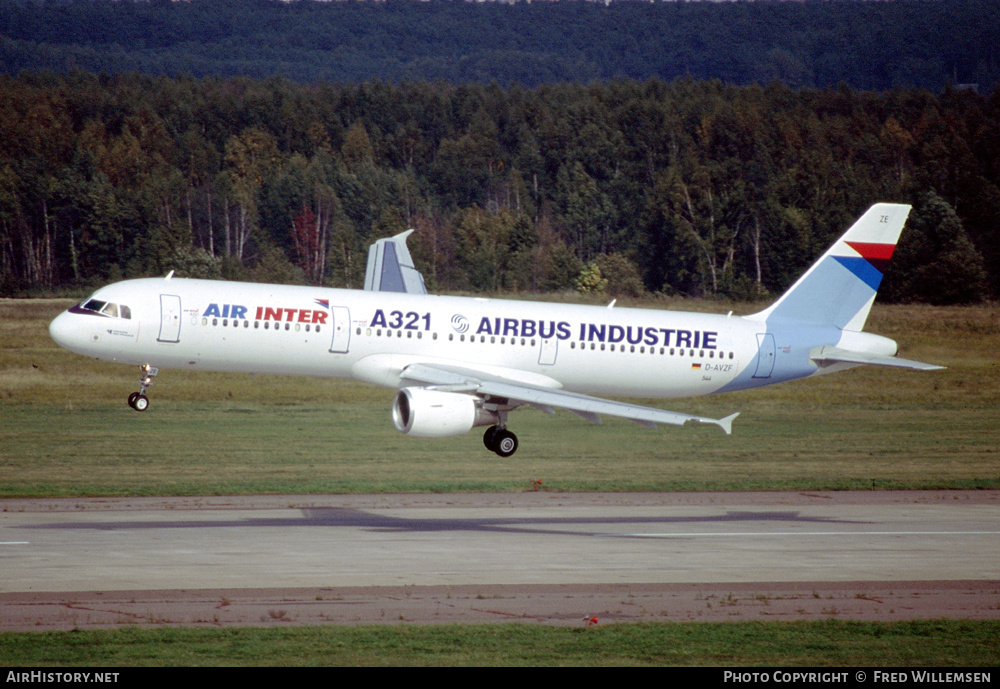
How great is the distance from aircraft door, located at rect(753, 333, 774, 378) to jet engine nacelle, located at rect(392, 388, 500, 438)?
12878mm

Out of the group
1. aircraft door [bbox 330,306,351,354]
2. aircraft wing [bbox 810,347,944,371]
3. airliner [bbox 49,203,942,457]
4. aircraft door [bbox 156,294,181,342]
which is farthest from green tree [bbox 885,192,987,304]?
aircraft door [bbox 156,294,181,342]

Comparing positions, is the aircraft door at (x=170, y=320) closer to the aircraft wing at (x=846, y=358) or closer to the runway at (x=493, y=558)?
the runway at (x=493, y=558)

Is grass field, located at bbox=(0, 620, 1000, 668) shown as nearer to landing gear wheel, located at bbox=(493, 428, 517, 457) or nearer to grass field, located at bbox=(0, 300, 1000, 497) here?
landing gear wheel, located at bbox=(493, 428, 517, 457)

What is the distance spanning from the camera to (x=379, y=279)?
60.5m

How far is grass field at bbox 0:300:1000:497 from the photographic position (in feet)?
184

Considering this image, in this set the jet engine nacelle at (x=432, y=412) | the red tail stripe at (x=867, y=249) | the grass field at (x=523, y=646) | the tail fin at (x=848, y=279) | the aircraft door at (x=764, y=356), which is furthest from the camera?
the red tail stripe at (x=867, y=249)

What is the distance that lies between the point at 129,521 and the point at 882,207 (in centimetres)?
3034

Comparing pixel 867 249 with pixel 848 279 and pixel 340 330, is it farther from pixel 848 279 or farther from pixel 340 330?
pixel 340 330

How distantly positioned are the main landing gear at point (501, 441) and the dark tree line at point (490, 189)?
83.0m

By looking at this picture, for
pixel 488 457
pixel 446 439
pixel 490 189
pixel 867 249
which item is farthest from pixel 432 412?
pixel 490 189

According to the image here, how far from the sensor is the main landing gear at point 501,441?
Answer: 42.5 m

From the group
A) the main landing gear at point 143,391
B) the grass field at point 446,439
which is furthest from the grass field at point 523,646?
the grass field at point 446,439

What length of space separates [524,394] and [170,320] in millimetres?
11680

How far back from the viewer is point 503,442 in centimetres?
4247
